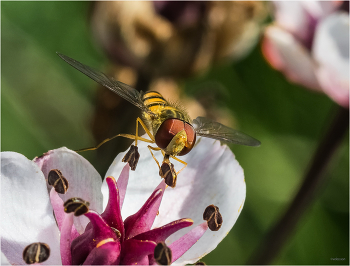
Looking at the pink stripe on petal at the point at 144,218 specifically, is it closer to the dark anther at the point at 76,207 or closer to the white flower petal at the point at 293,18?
the dark anther at the point at 76,207

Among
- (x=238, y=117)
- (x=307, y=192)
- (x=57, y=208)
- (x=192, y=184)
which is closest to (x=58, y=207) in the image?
(x=57, y=208)

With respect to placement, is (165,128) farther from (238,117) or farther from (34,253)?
(238,117)

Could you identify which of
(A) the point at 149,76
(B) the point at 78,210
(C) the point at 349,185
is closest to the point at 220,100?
(A) the point at 149,76

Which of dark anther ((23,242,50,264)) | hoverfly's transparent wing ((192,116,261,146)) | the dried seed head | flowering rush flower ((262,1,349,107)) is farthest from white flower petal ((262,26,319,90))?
dark anther ((23,242,50,264))

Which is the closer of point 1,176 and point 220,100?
point 1,176

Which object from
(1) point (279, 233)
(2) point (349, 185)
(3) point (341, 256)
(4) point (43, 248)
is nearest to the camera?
(4) point (43, 248)

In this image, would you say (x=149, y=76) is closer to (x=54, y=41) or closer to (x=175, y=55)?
(x=175, y=55)

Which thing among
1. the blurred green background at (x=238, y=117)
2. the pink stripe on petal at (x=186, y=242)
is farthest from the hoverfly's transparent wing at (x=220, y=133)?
the blurred green background at (x=238, y=117)
